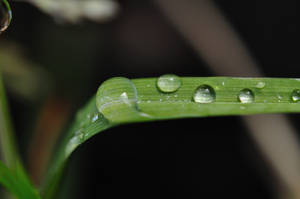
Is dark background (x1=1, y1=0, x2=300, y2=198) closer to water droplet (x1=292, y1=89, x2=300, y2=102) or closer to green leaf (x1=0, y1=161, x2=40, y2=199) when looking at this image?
green leaf (x1=0, y1=161, x2=40, y2=199)

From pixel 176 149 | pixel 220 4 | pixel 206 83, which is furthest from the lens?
pixel 220 4

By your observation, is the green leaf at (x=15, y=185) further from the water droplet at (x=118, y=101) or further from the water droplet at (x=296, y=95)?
the water droplet at (x=296, y=95)

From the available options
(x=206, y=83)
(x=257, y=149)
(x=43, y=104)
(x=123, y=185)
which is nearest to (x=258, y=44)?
(x=257, y=149)

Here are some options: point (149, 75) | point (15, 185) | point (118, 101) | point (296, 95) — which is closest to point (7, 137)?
point (15, 185)

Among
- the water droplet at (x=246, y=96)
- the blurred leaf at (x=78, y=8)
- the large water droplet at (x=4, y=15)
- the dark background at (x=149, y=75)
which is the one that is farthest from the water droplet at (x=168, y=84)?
the dark background at (x=149, y=75)

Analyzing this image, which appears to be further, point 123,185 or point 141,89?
point 123,185

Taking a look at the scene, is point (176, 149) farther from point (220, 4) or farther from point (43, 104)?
point (220, 4)

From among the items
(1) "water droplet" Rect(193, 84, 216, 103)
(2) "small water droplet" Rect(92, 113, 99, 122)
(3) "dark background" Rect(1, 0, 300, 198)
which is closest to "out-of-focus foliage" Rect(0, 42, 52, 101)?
(3) "dark background" Rect(1, 0, 300, 198)

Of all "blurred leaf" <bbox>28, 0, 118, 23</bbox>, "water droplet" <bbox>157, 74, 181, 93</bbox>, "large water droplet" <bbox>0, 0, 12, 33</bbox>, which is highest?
"water droplet" <bbox>157, 74, 181, 93</bbox>
